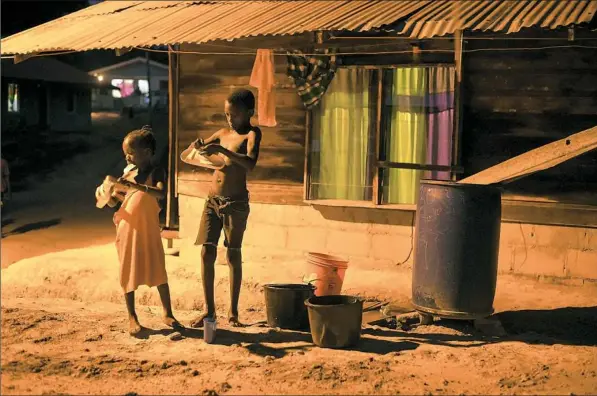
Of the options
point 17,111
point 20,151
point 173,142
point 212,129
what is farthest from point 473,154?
point 17,111

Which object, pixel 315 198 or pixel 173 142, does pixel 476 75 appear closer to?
pixel 315 198

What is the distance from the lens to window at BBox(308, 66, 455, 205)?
8922mm

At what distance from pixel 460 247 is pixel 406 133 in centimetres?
301

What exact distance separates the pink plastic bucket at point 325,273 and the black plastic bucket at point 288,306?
0.46 m

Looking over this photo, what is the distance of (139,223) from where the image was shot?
6.14 metres

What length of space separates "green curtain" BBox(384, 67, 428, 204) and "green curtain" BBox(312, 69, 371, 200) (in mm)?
299

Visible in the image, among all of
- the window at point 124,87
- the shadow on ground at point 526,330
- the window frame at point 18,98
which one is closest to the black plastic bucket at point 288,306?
the shadow on ground at point 526,330

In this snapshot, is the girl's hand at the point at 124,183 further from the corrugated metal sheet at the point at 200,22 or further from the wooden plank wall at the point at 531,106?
the wooden plank wall at the point at 531,106

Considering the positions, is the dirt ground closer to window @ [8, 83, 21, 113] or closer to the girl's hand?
the girl's hand

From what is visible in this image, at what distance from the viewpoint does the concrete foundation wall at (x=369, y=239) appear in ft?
27.5

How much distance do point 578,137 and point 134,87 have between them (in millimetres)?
47829

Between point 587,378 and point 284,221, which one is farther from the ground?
point 284,221

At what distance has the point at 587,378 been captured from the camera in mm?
5457

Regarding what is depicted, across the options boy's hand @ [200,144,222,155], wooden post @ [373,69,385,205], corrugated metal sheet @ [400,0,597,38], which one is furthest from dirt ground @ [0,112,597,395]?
corrugated metal sheet @ [400,0,597,38]
